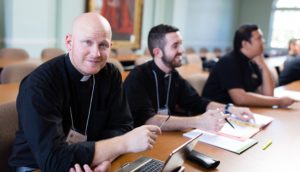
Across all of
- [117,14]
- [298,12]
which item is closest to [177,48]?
[117,14]

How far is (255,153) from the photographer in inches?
56.4

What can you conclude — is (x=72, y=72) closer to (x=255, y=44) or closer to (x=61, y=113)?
(x=61, y=113)

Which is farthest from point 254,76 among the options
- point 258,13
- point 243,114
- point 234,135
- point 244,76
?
point 258,13

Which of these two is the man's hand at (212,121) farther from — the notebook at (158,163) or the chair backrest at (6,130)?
the chair backrest at (6,130)

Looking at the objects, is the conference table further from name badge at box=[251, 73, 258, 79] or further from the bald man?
name badge at box=[251, 73, 258, 79]

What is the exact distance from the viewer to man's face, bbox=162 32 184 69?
6.76 feet

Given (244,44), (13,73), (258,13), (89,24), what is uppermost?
(258,13)

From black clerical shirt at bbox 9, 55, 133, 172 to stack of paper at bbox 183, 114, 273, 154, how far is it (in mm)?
384

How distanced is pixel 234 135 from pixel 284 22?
36.6 feet

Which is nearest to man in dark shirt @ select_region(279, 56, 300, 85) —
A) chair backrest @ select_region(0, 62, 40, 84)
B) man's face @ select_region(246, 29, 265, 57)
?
man's face @ select_region(246, 29, 265, 57)

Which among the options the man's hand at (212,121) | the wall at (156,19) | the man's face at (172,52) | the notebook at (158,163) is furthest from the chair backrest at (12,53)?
the notebook at (158,163)

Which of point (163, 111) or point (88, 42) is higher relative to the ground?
point (88, 42)

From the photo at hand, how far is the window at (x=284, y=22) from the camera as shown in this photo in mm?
11344

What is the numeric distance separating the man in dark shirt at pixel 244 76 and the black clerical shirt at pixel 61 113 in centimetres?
120
